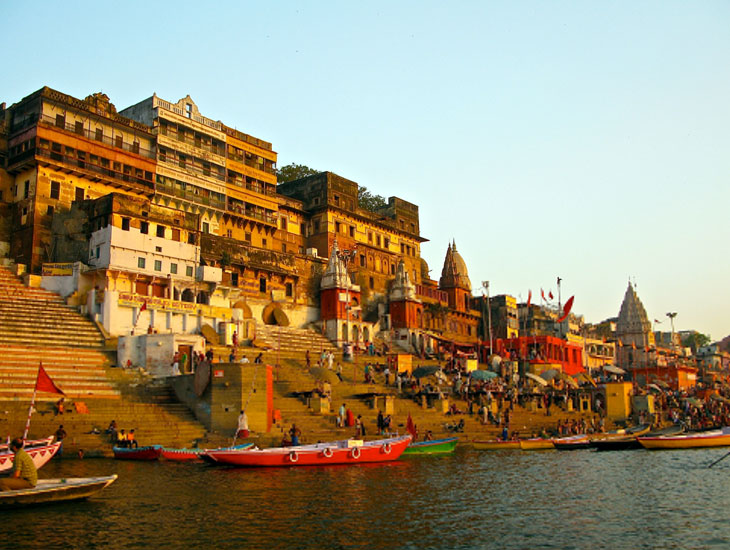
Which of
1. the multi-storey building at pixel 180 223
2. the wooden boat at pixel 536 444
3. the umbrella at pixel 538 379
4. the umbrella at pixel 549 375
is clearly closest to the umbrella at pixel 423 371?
the wooden boat at pixel 536 444

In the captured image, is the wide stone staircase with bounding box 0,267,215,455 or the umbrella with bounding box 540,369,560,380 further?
the umbrella with bounding box 540,369,560,380

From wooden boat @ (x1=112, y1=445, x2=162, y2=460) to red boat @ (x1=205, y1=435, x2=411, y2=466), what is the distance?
2.55 metres

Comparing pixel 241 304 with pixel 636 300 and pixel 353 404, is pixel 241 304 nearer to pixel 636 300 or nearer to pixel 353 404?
pixel 353 404

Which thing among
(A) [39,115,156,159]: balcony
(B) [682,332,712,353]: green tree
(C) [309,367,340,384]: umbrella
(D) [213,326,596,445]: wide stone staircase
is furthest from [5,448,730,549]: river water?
(B) [682,332,712,353]: green tree

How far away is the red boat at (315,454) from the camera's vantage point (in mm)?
22922

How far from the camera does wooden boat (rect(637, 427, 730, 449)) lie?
3231cm

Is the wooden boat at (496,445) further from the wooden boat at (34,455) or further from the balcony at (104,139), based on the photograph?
the balcony at (104,139)

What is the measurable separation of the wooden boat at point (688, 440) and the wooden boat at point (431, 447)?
985cm

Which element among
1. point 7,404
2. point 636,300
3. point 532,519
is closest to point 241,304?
point 7,404

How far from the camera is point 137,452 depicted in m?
24.2

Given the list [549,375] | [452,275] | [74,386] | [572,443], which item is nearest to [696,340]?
[452,275]

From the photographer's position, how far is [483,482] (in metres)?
21.0

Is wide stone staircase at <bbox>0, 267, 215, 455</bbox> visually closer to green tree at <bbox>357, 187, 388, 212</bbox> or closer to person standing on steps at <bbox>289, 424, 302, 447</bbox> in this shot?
person standing on steps at <bbox>289, 424, 302, 447</bbox>

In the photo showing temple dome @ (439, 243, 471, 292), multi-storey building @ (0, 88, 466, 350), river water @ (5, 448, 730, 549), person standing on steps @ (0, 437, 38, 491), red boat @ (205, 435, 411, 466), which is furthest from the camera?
temple dome @ (439, 243, 471, 292)
